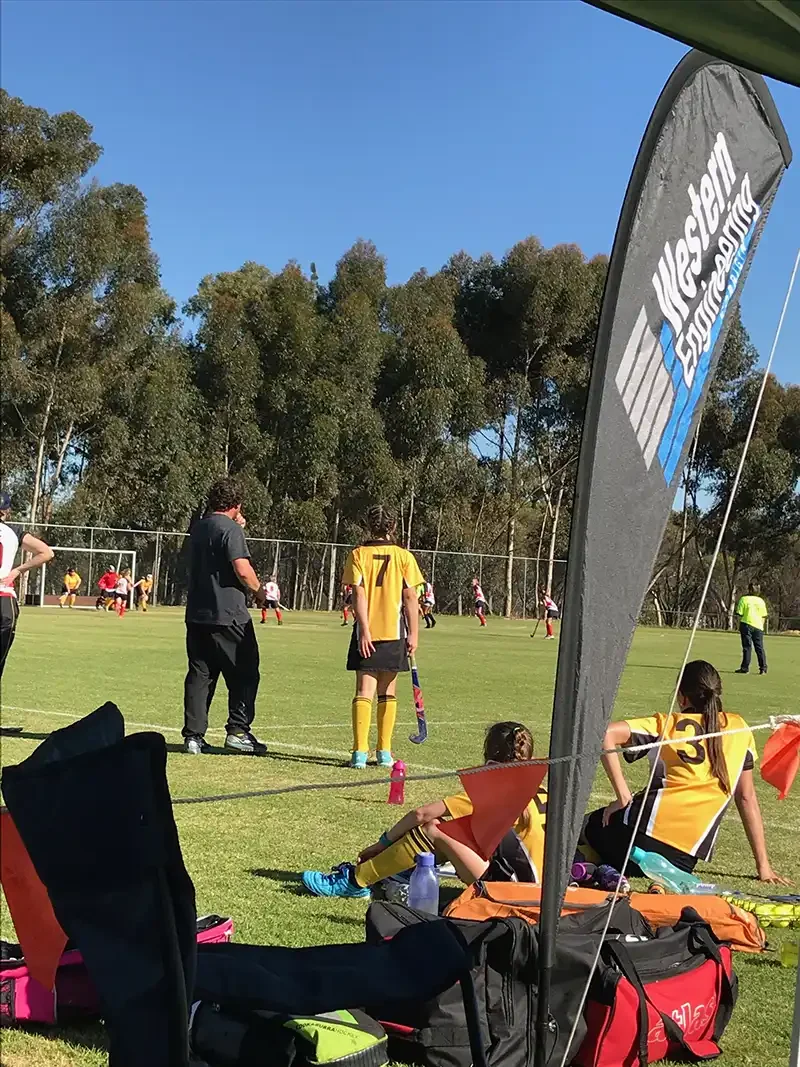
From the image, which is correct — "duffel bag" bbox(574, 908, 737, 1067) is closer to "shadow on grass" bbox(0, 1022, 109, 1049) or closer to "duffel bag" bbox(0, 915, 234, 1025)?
"duffel bag" bbox(0, 915, 234, 1025)

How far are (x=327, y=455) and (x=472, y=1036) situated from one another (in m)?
39.6

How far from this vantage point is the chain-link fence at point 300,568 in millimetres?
35844

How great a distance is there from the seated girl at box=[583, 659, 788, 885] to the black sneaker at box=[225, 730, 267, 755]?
11.4 ft

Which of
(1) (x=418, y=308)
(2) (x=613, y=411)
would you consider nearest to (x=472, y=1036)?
(2) (x=613, y=411)

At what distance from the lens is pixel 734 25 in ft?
6.35

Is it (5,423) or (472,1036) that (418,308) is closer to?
(5,423)

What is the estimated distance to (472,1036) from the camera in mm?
2236

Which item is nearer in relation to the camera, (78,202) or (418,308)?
(78,202)

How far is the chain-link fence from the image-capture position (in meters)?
35.8

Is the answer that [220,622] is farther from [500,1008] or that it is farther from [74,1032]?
[500,1008]

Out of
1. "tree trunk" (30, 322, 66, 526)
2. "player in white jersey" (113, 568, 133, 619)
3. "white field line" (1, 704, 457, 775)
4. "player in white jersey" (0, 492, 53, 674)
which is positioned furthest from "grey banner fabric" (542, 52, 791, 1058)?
"tree trunk" (30, 322, 66, 526)

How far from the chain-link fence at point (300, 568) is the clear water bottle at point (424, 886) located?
104 ft

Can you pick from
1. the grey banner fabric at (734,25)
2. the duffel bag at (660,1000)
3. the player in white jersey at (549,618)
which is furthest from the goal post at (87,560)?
the grey banner fabric at (734,25)

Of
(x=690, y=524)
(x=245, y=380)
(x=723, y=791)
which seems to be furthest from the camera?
(x=690, y=524)
